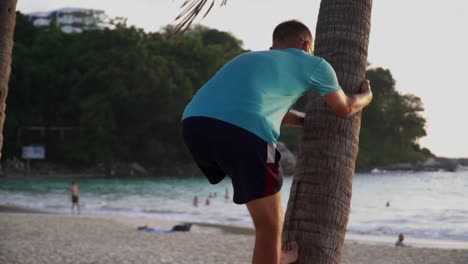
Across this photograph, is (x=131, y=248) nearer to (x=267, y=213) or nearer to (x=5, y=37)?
(x=5, y=37)

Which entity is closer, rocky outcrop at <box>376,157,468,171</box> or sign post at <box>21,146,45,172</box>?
sign post at <box>21,146,45,172</box>

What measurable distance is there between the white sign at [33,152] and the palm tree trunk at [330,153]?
6480 cm

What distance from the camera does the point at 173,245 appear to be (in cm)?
1744

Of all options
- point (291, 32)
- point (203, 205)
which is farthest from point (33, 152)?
point (291, 32)

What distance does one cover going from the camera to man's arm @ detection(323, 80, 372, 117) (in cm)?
318

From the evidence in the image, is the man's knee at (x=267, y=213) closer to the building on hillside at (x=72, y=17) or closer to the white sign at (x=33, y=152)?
the white sign at (x=33, y=152)

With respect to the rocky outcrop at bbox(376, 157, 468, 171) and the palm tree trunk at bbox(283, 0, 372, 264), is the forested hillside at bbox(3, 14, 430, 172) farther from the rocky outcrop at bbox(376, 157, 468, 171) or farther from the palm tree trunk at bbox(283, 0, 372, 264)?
the palm tree trunk at bbox(283, 0, 372, 264)

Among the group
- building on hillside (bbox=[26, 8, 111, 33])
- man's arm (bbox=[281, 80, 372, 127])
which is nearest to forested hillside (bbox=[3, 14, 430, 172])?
building on hillside (bbox=[26, 8, 111, 33])

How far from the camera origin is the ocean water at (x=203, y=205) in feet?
97.2

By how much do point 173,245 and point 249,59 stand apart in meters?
14.7

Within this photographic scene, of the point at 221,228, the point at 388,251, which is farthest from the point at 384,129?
the point at 388,251

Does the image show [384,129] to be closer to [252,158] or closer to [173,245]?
[173,245]

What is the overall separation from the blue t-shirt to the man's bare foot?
1.95 ft

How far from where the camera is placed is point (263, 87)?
301 cm
